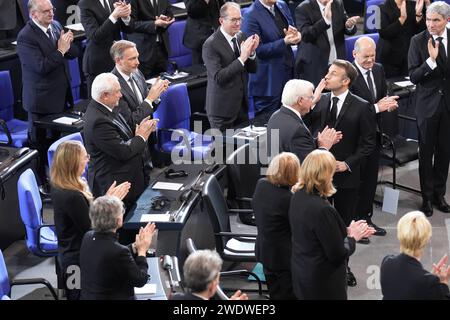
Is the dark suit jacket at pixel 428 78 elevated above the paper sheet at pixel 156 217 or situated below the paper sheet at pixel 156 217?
above

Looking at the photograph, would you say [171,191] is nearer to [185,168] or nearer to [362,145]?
[185,168]

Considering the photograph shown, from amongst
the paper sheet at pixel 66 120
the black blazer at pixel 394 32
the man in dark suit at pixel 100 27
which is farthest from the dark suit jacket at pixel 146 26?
the black blazer at pixel 394 32

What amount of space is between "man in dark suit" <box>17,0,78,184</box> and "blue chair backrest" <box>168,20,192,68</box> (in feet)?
6.12

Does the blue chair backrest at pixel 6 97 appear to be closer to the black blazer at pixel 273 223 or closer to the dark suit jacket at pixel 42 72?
the dark suit jacket at pixel 42 72

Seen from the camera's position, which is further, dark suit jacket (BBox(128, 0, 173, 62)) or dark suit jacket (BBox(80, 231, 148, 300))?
dark suit jacket (BBox(128, 0, 173, 62))

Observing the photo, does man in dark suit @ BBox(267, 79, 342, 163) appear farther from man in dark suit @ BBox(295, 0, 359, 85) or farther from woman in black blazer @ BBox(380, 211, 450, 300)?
Result: man in dark suit @ BBox(295, 0, 359, 85)

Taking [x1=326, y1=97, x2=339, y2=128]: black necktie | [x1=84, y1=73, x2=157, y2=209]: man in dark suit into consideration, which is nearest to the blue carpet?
→ [x1=84, y1=73, x2=157, y2=209]: man in dark suit

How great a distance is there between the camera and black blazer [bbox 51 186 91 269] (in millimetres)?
5719

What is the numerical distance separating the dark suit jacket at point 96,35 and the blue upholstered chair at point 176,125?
89cm

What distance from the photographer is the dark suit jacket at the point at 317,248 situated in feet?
17.5

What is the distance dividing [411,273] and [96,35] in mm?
5217

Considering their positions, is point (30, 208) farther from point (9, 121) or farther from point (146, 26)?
point (146, 26)

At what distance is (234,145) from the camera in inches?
328
